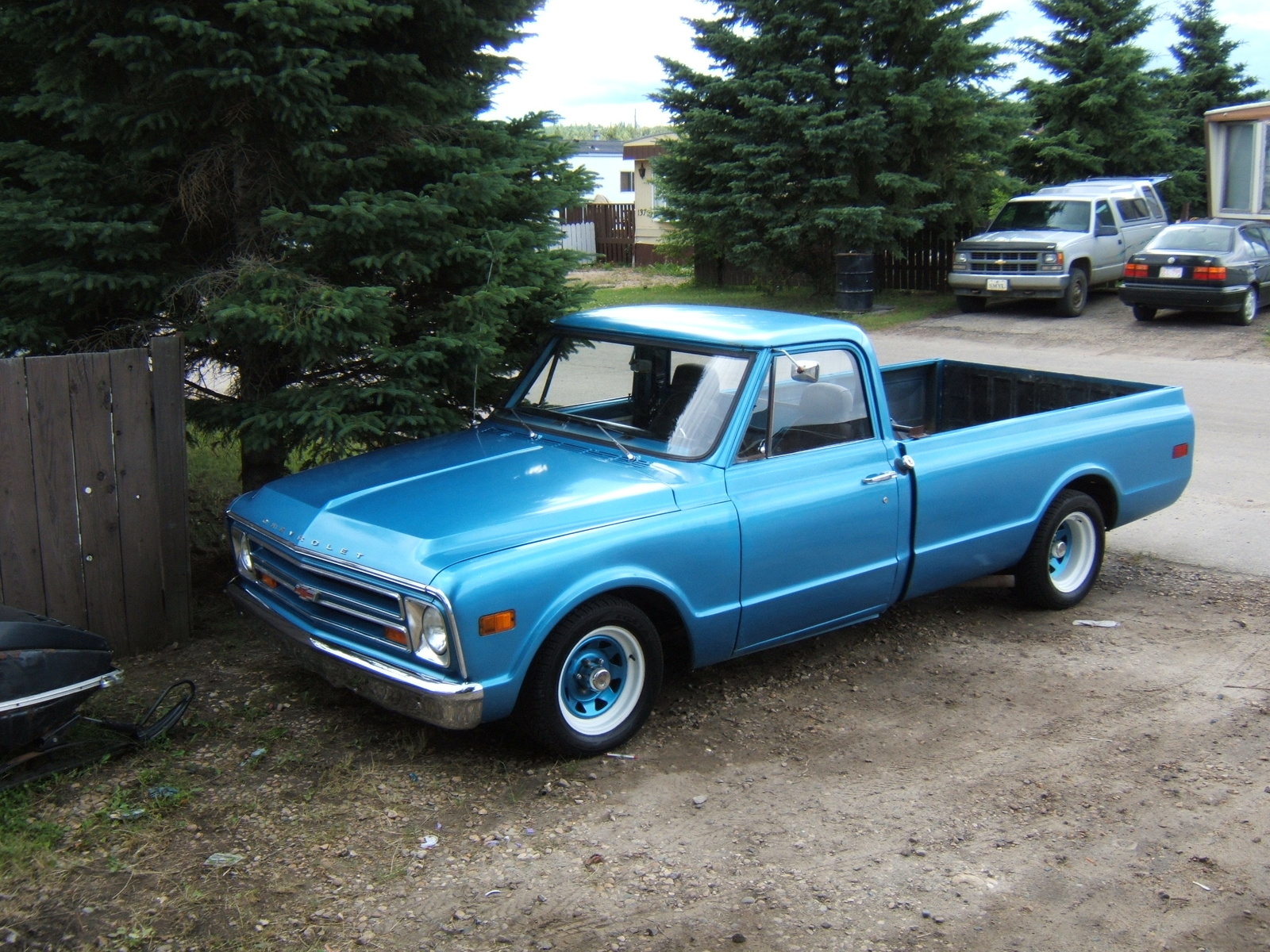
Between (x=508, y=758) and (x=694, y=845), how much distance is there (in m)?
0.94

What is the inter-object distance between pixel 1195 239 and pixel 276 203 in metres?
16.1

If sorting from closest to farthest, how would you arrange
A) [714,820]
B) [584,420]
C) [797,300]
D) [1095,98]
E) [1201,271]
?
[714,820] < [584,420] < [1201,271] < [797,300] < [1095,98]

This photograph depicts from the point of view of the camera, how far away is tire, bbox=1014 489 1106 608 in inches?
246

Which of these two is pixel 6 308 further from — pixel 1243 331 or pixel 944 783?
pixel 1243 331

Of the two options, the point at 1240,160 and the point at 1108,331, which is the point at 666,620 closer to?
Result: the point at 1108,331

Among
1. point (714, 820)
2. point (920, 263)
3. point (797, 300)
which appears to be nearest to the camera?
point (714, 820)

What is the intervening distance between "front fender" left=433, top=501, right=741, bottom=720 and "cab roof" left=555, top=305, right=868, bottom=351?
867 mm

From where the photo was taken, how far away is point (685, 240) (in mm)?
22672

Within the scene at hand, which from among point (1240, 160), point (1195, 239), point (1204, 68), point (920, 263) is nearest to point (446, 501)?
point (1195, 239)

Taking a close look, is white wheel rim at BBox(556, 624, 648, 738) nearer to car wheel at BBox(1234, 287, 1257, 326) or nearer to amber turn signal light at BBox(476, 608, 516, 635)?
amber turn signal light at BBox(476, 608, 516, 635)

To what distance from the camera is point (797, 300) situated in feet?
75.0

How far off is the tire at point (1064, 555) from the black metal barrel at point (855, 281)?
1452 centimetres

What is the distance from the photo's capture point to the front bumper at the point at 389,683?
409cm

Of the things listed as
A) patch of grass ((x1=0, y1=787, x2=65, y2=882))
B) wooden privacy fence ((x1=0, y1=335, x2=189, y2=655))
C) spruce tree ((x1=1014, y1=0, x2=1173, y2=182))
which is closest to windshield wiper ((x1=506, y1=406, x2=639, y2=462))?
wooden privacy fence ((x1=0, y1=335, x2=189, y2=655))
